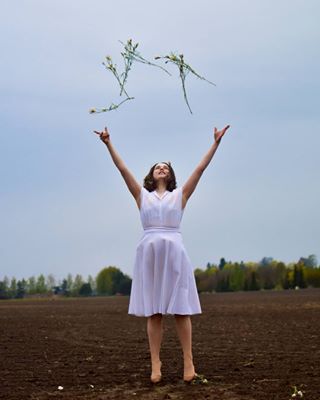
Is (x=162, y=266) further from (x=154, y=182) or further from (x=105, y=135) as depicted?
(x=105, y=135)

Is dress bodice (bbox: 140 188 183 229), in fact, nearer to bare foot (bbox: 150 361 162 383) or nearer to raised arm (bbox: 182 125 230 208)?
raised arm (bbox: 182 125 230 208)

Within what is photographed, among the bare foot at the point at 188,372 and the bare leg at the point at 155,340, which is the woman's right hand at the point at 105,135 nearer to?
the bare leg at the point at 155,340

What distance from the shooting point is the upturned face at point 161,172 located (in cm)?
832

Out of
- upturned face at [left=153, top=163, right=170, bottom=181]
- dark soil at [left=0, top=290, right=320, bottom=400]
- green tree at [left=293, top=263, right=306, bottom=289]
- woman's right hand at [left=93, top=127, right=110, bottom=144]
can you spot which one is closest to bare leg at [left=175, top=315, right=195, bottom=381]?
dark soil at [left=0, top=290, right=320, bottom=400]

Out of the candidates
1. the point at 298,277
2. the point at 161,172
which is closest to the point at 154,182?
the point at 161,172

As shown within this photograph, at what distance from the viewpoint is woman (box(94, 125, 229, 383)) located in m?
7.79

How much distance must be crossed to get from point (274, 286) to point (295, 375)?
99912mm

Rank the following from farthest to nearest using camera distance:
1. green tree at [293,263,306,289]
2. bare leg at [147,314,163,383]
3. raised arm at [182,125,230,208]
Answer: green tree at [293,263,306,289]
raised arm at [182,125,230,208]
bare leg at [147,314,163,383]

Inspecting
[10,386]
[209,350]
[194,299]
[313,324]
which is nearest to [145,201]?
[194,299]

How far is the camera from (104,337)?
16.5 m

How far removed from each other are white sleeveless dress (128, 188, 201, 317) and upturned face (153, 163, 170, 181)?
312mm

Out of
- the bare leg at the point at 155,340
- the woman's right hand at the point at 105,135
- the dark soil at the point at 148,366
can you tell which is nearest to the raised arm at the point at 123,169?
the woman's right hand at the point at 105,135

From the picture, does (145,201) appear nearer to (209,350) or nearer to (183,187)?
(183,187)

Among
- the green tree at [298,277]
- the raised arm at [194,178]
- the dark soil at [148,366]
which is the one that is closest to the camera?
the dark soil at [148,366]
